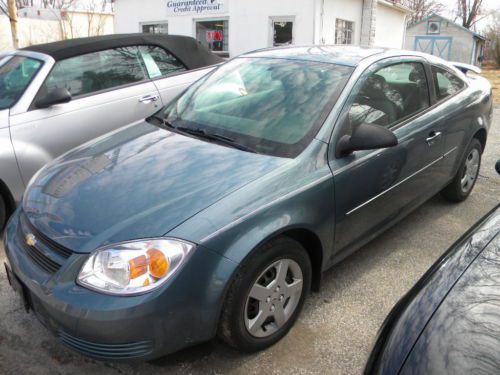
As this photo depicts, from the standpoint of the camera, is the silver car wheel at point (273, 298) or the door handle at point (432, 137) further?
the door handle at point (432, 137)

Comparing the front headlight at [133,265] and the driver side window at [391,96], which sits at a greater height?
the driver side window at [391,96]

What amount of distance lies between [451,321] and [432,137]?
2195 millimetres

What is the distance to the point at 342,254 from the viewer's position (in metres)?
2.87

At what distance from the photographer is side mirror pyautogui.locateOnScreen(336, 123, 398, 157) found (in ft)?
8.49

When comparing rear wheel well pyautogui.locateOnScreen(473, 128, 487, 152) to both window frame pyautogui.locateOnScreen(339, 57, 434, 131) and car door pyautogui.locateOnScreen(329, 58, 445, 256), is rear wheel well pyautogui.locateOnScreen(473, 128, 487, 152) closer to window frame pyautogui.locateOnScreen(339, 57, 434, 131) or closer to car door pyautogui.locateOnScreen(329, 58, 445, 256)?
car door pyautogui.locateOnScreen(329, 58, 445, 256)

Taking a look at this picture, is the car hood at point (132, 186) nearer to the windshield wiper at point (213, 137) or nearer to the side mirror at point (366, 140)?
the windshield wiper at point (213, 137)

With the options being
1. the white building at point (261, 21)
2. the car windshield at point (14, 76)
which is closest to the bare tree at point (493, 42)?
the white building at point (261, 21)

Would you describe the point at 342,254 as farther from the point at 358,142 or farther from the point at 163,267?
the point at 163,267

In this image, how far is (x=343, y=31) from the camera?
15.1m

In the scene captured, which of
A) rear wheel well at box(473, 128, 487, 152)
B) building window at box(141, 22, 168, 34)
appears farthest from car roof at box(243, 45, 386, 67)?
building window at box(141, 22, 168, 34)

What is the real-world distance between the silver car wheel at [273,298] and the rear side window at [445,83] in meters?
2.15

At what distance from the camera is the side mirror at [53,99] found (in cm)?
383

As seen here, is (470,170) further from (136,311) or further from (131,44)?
(136,311)

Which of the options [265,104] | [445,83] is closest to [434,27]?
[445,83]
